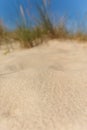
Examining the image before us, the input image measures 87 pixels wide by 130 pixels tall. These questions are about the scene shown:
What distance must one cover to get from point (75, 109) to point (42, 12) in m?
2.54

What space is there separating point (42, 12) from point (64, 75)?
203cm

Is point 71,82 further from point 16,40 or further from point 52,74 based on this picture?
point 16,40

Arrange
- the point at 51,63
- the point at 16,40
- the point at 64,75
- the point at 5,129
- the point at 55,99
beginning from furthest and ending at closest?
1. the point at 16,40
2. the point at 51,63
3. the point at 64,75
4. the point at 55,99
5. the point at 5,129

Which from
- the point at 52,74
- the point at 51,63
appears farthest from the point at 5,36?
the point at 52,74

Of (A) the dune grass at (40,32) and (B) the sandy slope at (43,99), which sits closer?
(B) the sandy slope at (43,99)

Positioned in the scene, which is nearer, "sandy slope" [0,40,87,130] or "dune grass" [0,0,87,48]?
→ "sandy slope" [0,40,87,130]

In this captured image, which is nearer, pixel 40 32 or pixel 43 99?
pixel 43 99

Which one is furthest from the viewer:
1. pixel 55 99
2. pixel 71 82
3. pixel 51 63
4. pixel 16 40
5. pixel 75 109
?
pixel 16 40

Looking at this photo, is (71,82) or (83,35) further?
(83,35)

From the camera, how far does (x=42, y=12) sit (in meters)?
3.59

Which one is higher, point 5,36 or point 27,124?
point 27,124

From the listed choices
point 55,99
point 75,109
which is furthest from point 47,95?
point 75,109

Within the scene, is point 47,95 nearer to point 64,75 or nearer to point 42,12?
point 64,75

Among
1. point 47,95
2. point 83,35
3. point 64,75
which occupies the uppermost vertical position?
point 47,95
